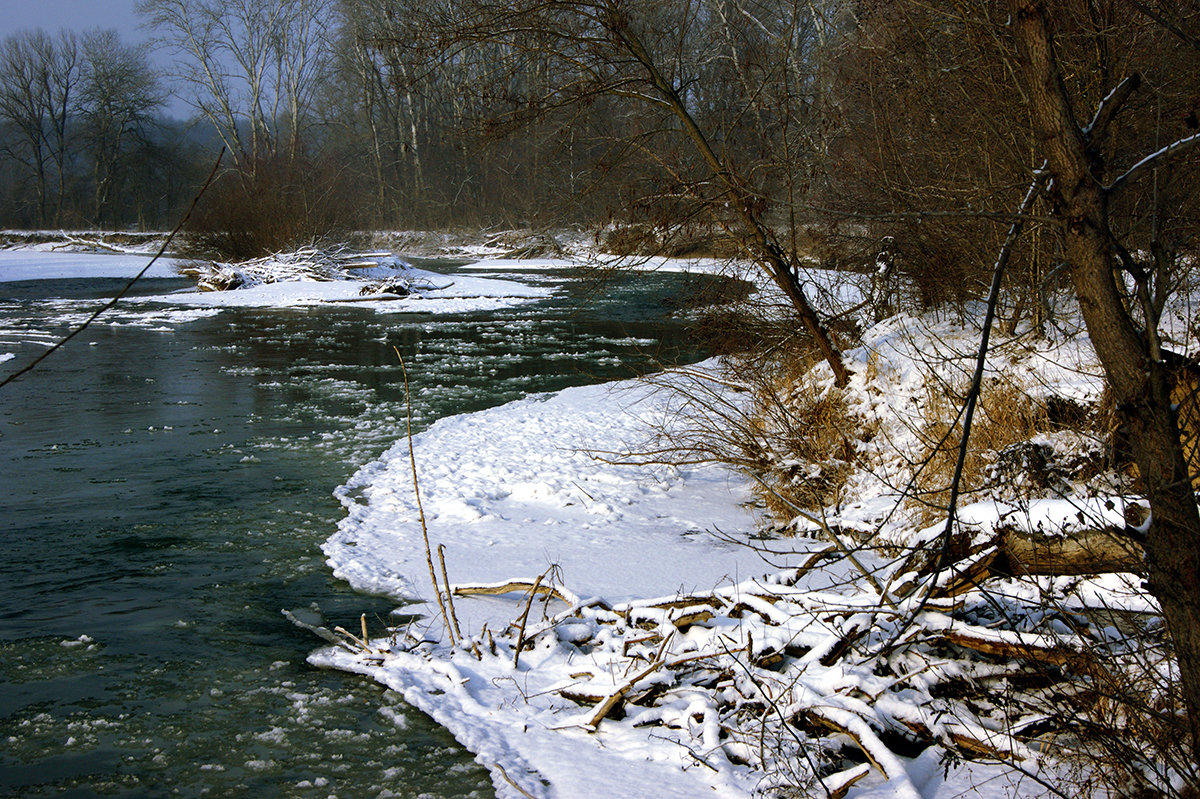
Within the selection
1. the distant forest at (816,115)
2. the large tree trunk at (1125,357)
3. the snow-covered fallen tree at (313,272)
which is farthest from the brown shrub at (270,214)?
the large tree trunk at (1125,357)

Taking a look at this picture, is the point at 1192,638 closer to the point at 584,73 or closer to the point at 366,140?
the point at 584,73

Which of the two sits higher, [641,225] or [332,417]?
[641,225]

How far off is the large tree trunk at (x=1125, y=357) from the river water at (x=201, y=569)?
9.10ft

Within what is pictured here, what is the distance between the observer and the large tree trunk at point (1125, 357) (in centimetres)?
232

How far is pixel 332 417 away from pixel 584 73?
18.2 feet

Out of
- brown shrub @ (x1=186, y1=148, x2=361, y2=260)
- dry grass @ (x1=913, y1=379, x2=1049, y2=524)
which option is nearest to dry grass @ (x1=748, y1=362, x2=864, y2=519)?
dry grass @ (x1=913, y1=379, x2=1049, y2=524)

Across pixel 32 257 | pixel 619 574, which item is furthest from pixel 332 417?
pixel 32 257

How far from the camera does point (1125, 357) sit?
7.68 ft

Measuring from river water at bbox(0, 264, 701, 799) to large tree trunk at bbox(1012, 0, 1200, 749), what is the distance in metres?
2.77

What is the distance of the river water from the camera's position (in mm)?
4004

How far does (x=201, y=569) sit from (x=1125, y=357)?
19.4 ft

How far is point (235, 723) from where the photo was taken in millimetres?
4301

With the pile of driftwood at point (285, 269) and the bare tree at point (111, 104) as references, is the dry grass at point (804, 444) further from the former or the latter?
the bare tree at point (111, 104)

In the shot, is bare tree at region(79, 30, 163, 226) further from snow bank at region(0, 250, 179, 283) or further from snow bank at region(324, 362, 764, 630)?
snow bank at region(324, 362, 764, 630)
